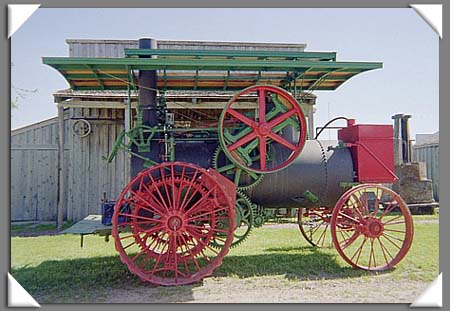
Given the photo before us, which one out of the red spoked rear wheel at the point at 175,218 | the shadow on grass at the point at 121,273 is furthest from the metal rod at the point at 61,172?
the red spoked rear wheel at the point at 175,218

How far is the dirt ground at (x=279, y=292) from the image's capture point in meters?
5.03

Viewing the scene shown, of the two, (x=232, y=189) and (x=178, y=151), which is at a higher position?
(x=178, y=151)

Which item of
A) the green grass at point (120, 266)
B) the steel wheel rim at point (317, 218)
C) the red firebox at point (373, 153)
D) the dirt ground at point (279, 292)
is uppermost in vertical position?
the red firebox at point (373, 153)

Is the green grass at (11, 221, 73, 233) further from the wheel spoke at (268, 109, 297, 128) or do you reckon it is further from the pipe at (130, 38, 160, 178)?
the wheel spoke at (268, 109, 297, 128)

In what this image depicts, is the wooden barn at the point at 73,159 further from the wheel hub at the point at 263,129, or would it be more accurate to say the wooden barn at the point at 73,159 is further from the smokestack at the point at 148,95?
the wheel hub at the point at 263,129

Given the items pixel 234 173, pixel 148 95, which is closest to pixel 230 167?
pixel 234 173

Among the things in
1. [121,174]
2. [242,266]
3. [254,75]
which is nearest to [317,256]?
[242,266]

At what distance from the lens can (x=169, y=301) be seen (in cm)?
495

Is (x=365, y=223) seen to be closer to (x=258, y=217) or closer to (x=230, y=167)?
(x=258, y=217)

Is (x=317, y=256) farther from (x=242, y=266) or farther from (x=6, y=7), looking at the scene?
(x=6, y=7)

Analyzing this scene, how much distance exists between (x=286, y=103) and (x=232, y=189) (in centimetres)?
133

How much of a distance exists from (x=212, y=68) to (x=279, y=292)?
121 inches

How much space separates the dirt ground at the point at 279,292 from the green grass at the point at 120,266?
158 millimetres

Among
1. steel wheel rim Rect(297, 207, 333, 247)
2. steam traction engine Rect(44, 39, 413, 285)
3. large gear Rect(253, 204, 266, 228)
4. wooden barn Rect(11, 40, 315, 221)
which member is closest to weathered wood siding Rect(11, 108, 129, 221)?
wooden barn Rect(11, 40, 315, 221)
